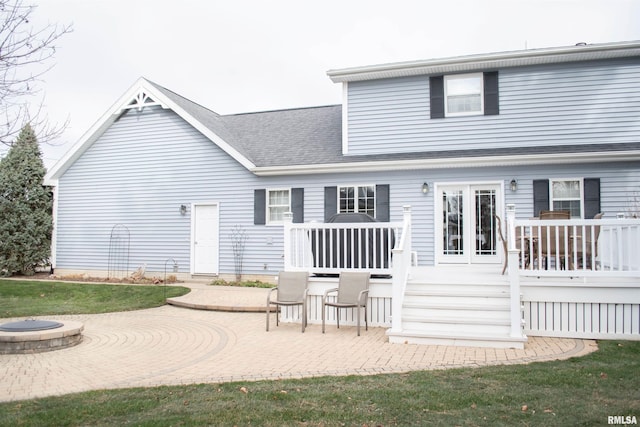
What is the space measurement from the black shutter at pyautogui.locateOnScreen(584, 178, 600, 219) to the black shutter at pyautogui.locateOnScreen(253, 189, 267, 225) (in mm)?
8305

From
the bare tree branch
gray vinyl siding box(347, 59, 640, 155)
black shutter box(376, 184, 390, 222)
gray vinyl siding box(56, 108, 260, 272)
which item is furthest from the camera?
gray vinyl siding box(56, 108, 260, 272)

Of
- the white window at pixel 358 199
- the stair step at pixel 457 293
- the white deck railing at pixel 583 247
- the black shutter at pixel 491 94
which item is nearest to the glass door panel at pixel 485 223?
the black shutter at pixel 491 94

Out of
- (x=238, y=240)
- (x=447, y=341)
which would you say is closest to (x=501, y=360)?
(x=447, y=341)

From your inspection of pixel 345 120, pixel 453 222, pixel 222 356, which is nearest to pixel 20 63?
pixel 222 356

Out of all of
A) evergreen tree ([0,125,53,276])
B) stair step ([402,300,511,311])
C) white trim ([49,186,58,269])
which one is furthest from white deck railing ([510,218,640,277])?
evergreen tree ([0,125,53,276])

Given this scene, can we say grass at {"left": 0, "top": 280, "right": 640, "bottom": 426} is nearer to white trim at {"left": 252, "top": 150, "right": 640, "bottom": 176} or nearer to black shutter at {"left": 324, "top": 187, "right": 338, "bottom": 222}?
white trim at {"left": 252, "top": 150, "right": 640, "bottom": 176}

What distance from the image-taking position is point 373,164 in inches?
496

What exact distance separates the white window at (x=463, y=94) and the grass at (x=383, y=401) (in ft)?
27.5

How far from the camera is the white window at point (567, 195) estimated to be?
11484 mm

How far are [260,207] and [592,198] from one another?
8.57 m

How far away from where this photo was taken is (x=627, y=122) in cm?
1179

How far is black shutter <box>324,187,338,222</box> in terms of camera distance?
1318 cm

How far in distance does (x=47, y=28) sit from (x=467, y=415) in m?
5.99

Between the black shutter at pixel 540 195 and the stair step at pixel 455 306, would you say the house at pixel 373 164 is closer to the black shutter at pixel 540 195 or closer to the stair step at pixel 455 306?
the black shutter at pixel 540 195
